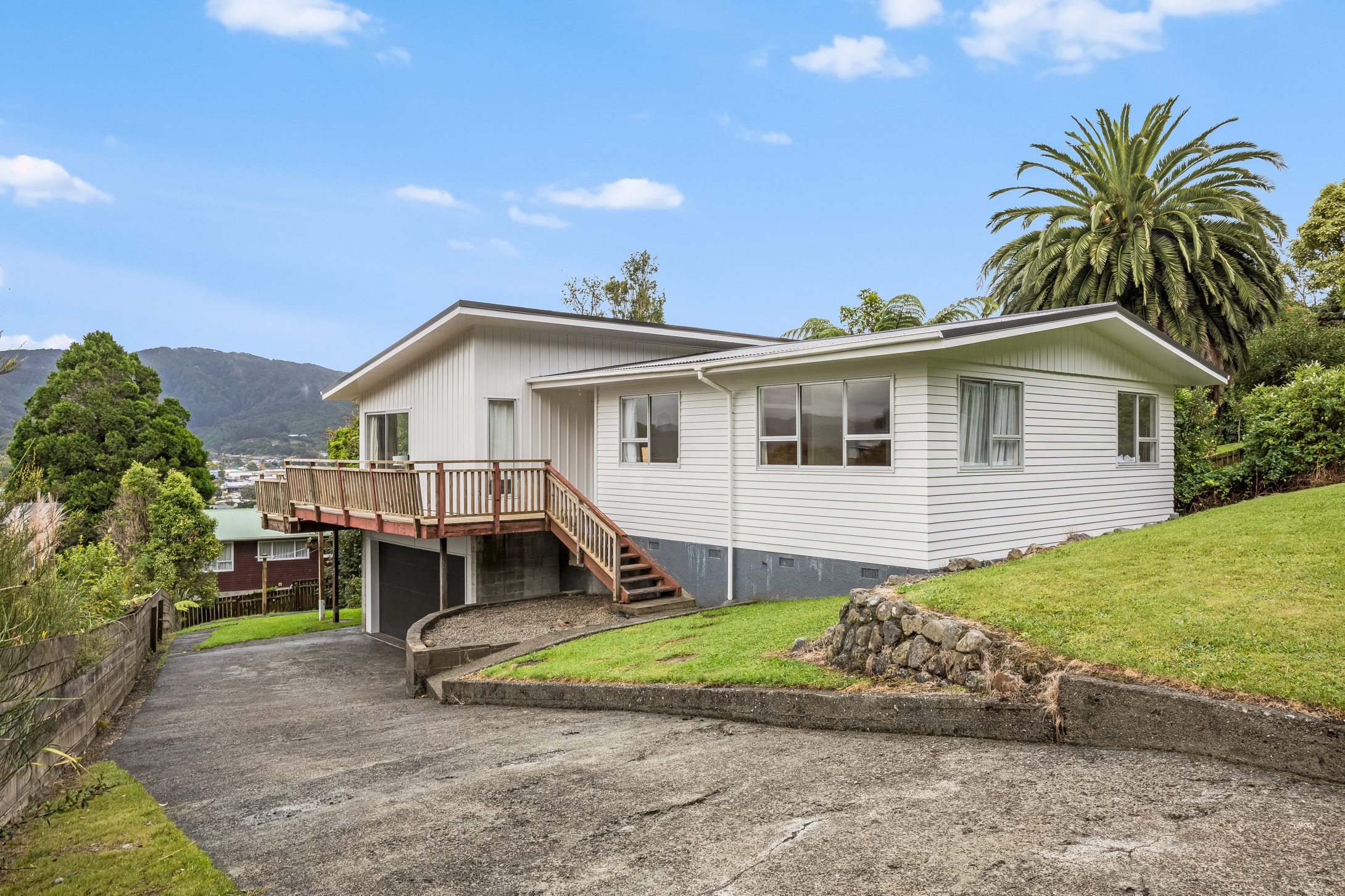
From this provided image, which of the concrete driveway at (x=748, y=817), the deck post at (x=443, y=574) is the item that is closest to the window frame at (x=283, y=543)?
the deck post at (x=443, y=574)

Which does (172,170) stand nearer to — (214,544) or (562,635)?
(214,544)

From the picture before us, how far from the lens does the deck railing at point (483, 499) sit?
14195 millimetres

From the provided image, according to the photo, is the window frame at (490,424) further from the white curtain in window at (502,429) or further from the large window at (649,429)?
the large window at (649,429)

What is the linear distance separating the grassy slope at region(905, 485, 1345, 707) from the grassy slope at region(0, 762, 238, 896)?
5.64 meters

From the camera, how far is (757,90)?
4272 centimetres

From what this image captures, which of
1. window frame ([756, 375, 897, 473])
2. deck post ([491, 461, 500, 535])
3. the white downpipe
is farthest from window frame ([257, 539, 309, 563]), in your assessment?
window frame ([756, 375, 897, 473])

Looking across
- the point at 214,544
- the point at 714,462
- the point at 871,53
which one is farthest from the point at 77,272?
the point at 714,462

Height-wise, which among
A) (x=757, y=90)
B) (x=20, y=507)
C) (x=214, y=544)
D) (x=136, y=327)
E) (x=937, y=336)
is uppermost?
(x=757, y=90)

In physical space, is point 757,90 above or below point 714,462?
above

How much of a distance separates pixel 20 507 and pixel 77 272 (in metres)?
77.8

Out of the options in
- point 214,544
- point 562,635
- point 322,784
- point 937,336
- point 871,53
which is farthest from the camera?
point 871,53

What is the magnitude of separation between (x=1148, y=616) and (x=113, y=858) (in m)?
7.22

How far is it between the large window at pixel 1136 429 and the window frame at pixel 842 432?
5443mm

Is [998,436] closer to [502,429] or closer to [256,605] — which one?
[502,429]
